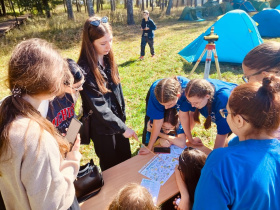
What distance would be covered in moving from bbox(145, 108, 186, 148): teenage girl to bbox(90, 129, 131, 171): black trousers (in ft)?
1.26

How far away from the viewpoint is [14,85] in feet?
3.38

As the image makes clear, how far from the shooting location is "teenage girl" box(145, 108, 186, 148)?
2.23 metres

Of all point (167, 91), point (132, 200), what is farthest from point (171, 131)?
point (132, 200)

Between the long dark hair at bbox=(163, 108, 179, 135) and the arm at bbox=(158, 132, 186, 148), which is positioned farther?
the long dark hair at bbox=(163, 108, 179, 135)

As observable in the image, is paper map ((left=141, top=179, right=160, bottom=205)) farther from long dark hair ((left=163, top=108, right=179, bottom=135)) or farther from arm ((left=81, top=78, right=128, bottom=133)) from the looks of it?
long dark hair ((left=163, top=108, right=179, bottom=135))

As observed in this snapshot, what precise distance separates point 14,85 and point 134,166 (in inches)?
50.4

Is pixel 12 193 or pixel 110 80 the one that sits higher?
pixel 110 80

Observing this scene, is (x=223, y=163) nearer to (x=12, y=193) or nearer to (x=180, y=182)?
(x=180, y=182)

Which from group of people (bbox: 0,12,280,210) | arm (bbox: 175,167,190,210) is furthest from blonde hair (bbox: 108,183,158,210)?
arm (bbox: 175,167,190,210)

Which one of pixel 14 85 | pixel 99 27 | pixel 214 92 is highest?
pixel 99 27

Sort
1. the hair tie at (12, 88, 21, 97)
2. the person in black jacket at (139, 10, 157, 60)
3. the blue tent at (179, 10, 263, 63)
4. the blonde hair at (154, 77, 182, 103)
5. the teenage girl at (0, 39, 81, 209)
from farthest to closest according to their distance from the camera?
1. the person in black jacket at (139, 10, 157, 60)
2. the blue tent at (179, 10, 263, 63)
3. the blonde hair at (154, 77, 182, 103)
4. the hair tie at (12, 88, 21, 97)
5. the teenage girl at (0, 39, 81, 209)

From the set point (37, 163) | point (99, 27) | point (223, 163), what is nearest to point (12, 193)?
point (37, 163)

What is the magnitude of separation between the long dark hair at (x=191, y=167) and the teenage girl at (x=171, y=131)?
534 millimetres

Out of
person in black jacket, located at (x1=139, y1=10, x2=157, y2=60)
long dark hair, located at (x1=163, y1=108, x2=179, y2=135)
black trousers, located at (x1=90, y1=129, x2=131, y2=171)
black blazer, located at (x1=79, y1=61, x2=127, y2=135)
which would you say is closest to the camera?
black blazer, located at (x1=79, y1=61, x2=127, y2=135)
